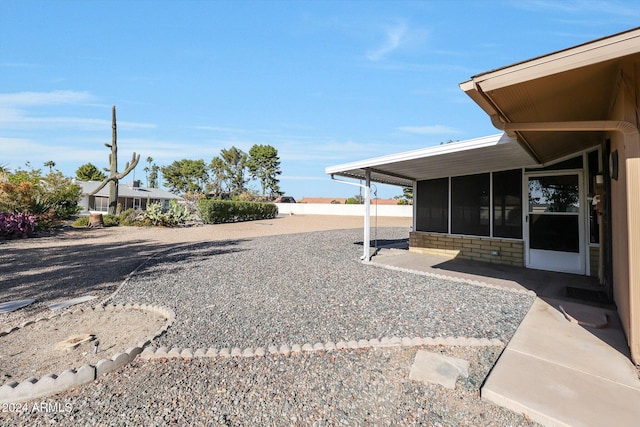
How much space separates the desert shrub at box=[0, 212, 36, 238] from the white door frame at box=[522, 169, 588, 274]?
16.5 metres

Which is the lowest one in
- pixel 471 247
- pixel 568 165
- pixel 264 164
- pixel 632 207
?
pixel 471 247

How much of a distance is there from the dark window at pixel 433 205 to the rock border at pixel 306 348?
5.38 metres

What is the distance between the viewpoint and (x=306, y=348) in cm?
279

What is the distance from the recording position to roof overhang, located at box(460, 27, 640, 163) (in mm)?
2252

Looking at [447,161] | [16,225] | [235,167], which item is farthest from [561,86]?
[235,167]

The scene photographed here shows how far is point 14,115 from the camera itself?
1356 centimetres

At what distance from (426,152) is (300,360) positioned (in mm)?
4346

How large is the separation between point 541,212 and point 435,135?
1006 cm

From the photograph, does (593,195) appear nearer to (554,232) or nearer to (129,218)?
(554,232)

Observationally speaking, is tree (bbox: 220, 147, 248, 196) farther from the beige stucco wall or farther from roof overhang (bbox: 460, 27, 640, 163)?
the beige stucco wall

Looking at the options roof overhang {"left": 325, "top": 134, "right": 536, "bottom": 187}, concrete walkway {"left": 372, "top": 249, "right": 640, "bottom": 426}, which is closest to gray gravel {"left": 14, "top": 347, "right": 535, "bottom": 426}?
concrete walkway {"left": 372, "top": 249, "right": 640, "bottom": 426}

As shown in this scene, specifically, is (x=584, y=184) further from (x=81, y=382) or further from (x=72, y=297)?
(x=72, y=297)

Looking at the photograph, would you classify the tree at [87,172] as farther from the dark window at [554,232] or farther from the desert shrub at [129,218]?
the dark window at [554,232]

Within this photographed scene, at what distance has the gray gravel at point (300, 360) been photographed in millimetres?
1913
